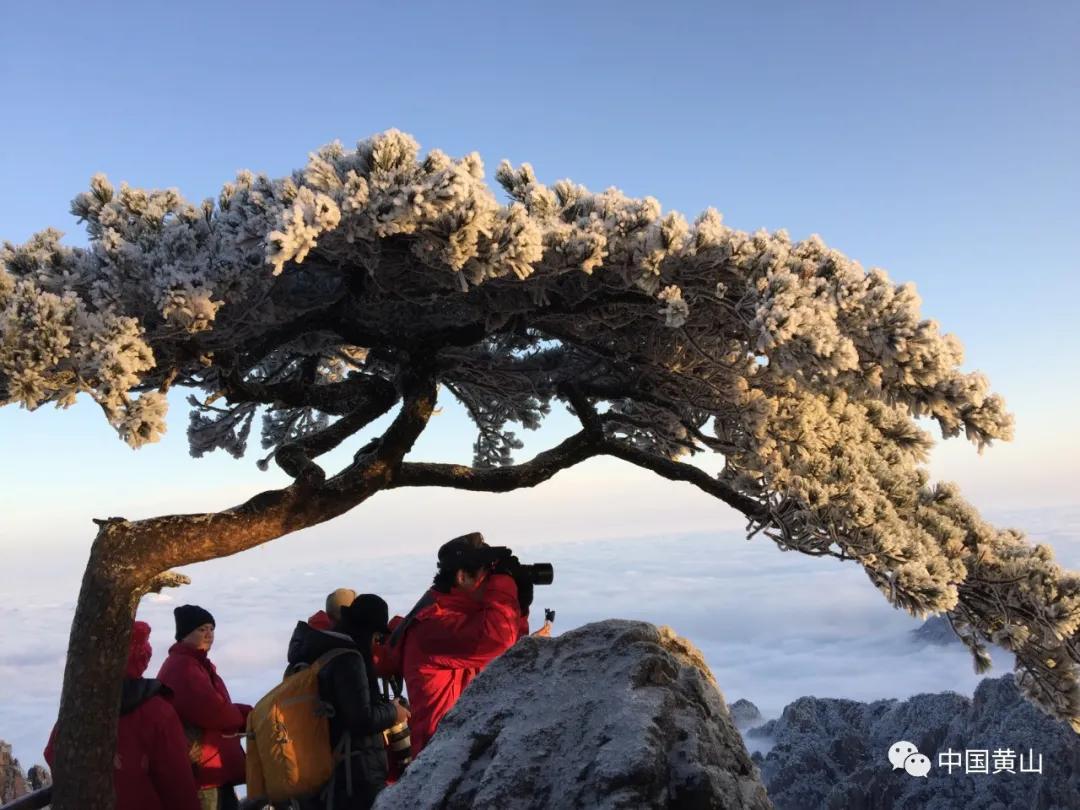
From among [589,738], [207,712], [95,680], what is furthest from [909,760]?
[589,738]

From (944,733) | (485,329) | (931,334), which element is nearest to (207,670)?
(485,329)

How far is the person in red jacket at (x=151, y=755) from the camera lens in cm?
571

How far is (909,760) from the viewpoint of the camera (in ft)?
92.8

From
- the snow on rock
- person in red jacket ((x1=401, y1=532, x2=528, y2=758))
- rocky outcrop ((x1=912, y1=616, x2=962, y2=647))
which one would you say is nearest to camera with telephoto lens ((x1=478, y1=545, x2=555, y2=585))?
person in red jacket ((x1=401, y1=532, x2=528, y2=758))

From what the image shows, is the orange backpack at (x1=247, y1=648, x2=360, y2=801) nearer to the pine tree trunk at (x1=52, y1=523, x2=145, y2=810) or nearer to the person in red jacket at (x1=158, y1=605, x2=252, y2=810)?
the person in red jacket at (x1=158, y1=605, x2=252, y2=810)

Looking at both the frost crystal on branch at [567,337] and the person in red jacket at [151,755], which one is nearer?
the person in red jacket at [151,755]

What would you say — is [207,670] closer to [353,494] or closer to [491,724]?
[353,494]

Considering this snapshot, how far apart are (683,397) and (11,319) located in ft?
20.8

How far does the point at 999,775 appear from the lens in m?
26.0

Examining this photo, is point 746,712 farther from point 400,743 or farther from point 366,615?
point 366,615

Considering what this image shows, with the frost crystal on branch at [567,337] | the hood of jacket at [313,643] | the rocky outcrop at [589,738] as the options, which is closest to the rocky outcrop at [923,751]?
the frost crystal on branch at [567,337]

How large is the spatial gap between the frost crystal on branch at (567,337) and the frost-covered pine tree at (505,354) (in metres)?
0.03

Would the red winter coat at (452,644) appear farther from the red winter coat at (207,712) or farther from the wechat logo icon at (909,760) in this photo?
the wechat logo icon at (909,760)

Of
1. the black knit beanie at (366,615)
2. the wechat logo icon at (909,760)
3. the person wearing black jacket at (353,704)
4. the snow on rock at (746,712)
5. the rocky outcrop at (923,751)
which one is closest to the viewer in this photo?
the person wearing black jacket at (353,704)
